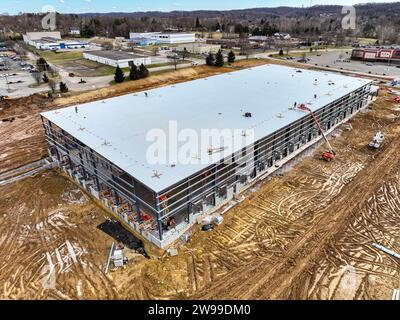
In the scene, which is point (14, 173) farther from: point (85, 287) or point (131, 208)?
point (85, 287)

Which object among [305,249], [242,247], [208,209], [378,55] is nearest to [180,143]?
[208,209]

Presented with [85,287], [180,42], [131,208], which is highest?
[180,42]

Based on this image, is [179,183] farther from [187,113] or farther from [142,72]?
[142,72]

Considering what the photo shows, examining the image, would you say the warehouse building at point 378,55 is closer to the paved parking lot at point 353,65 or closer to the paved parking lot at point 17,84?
the paved parking lot at point 353,65

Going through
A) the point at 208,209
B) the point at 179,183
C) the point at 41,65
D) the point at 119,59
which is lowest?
the point at 208,209

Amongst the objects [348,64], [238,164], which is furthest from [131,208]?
[348,64]

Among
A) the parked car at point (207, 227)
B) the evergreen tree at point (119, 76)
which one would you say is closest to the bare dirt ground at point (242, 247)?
the parked car at point (207, 227)

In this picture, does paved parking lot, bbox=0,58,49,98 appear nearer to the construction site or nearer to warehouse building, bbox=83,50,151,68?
warehouse building, bbox=83,50,151,68
